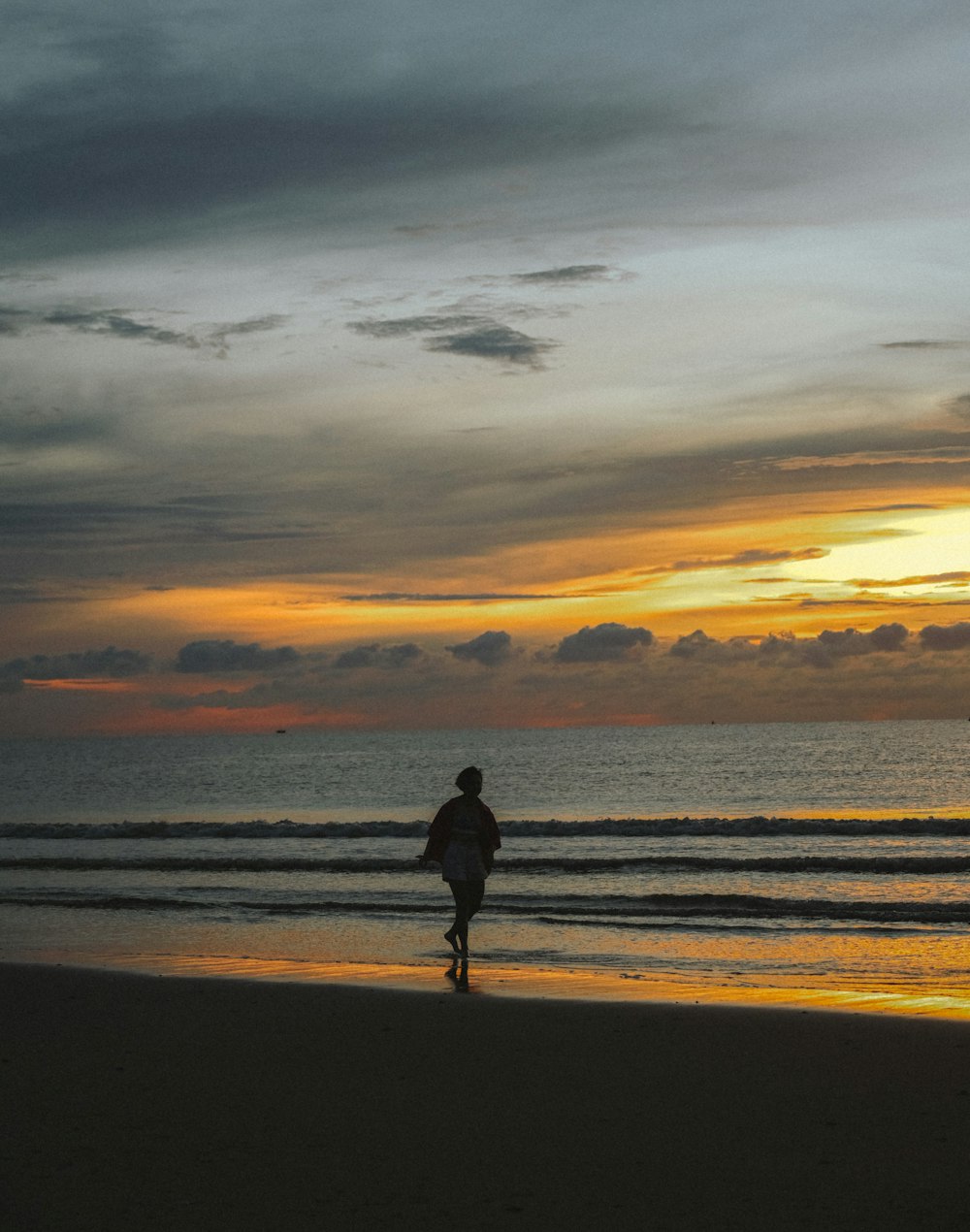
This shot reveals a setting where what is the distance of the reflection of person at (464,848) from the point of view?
12.6 meters

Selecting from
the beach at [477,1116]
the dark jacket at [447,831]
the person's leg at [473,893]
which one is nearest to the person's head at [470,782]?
the dark jacket at [447,831]

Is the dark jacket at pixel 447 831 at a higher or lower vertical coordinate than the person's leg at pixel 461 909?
higher

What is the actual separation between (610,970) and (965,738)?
122m

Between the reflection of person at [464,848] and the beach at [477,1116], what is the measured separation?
1.69 meters

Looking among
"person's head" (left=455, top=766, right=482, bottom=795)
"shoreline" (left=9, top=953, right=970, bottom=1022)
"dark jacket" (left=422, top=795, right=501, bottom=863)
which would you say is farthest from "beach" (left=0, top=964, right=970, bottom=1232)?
"person's head" (left=455, top=766, right=482, bottom=795)

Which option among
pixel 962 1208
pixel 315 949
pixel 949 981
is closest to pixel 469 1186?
pixel 962 1208

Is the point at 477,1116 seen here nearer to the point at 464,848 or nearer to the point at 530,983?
the point at 530,983

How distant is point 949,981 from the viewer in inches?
505

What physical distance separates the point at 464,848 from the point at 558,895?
927 cm

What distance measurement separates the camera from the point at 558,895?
21.4 m

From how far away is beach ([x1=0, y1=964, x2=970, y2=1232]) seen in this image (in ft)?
18.6

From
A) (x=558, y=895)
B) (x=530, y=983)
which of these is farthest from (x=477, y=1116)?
(x=558, y=895)

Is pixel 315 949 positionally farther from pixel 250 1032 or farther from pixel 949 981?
pixel 949 981

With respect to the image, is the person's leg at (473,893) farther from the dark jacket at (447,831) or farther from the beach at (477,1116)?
the beach at (477,1116)
